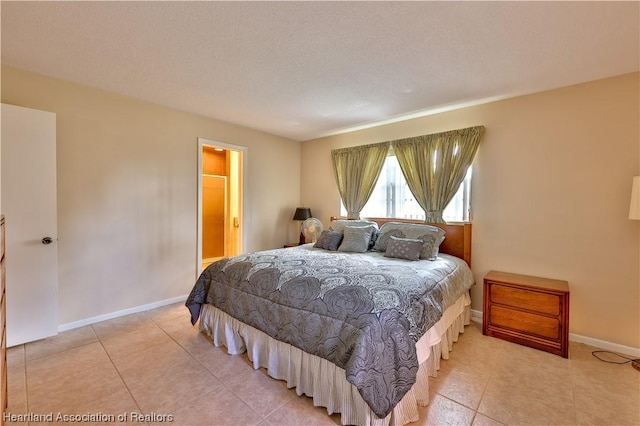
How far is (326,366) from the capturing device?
1.71 metres

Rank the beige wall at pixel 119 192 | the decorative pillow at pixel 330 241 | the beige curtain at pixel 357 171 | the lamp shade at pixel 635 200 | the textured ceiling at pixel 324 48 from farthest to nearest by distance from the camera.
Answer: the beige curtain at pixel 357 171 < the decorative pillow at pixel 330 241 < the beige wall at pixel 119 192 < the lamp shade at pixel 635 200 < the textured ceiling at pixel 324 48

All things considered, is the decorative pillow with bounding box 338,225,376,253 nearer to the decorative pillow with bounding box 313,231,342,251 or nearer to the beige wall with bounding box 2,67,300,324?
the decorative pillow with bounding box 313,231,342,251

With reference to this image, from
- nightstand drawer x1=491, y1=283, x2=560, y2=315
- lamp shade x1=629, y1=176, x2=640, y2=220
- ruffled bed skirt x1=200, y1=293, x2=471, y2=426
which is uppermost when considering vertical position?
lamp shade x1=629, y1=176, x2=640, y2=220

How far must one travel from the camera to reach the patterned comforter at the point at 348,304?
58.1 inches

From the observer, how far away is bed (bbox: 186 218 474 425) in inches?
59.2

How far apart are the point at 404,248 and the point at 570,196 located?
5.41 ft

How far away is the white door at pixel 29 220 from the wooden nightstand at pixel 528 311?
4223 millimetres

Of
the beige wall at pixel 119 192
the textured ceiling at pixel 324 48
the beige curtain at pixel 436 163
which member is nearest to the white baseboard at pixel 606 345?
the beige curtain at pixel 436 163

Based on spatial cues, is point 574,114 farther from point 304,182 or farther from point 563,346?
point 304,182

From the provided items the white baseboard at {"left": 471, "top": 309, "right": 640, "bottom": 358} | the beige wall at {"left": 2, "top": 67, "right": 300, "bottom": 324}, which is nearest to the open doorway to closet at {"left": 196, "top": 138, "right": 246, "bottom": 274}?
the beige wall at {"left": 2, "top": 67, "right": 300, "bottom": 324}

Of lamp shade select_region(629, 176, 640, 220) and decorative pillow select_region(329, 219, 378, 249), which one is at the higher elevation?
lamp shade select_region(629, 176, 640, 220)

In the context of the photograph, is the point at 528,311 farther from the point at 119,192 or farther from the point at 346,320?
the point at 119,192

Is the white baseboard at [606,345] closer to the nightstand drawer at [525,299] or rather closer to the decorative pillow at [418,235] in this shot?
the nightstand drawer at [525,299]

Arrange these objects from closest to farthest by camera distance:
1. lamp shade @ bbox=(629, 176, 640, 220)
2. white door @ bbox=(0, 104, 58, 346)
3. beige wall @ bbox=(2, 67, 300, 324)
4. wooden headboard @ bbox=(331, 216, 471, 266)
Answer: lamp shade @ bbox=(629, 176, 640, 220)
white door @ bbox=(0, 104, 58, 346)
beige wall @ bbox=(2, 67, 300, 324)
wooden headboard @ bbox=(331, 216, 471, 266)
